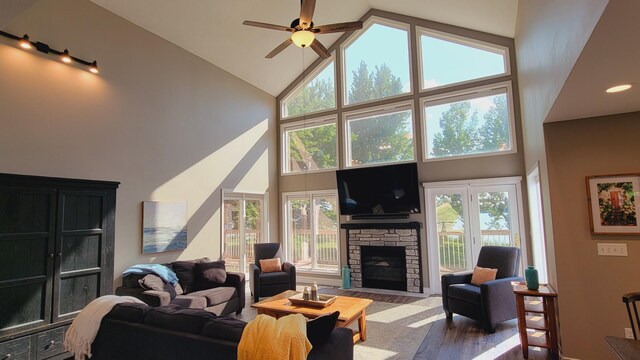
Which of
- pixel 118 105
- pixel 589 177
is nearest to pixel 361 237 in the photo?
pixel 589 177

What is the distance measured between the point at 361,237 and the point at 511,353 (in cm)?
363

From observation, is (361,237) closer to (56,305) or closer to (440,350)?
(440,350)

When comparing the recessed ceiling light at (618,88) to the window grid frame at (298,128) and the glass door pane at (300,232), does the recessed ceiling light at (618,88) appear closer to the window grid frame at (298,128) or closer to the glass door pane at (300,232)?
the window grid frame at (298,128)

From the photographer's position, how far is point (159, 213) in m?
5.36

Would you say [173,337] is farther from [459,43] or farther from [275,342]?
[459,43]

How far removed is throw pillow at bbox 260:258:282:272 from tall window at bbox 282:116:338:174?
243 centimetres

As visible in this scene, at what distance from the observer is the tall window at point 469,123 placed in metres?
6.02

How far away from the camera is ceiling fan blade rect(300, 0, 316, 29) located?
3385 millimetres

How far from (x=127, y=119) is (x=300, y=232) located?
14.3 feet

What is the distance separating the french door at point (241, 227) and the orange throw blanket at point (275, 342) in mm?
4735

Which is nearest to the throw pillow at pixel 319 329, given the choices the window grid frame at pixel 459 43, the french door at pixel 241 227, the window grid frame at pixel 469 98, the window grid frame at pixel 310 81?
the french door at pixel 241 227

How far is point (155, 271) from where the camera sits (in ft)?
15.2

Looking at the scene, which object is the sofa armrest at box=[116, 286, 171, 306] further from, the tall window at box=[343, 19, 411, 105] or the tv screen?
the tall window at box=[343, 19, 411, 105]

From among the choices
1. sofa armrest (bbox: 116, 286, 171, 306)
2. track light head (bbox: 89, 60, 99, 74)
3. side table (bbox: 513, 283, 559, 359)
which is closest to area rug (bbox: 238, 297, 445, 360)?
side table (bbox: 513, 283, 559, 359)
